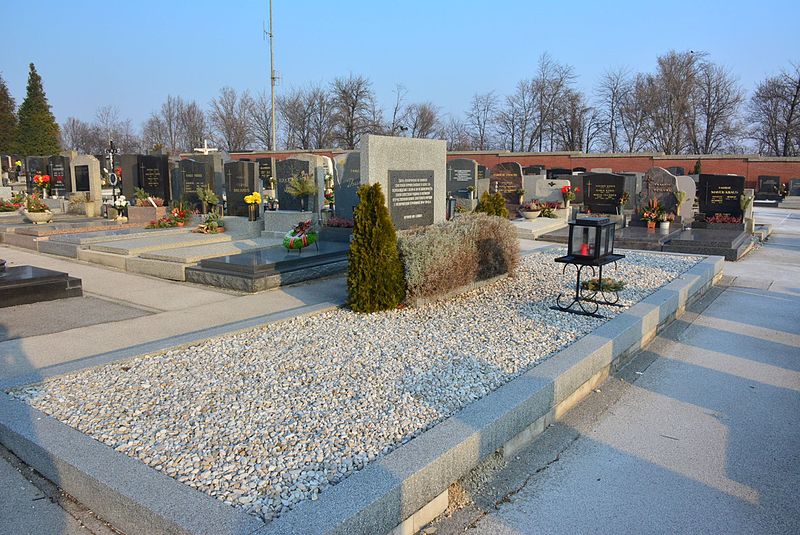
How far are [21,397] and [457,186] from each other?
19.1m

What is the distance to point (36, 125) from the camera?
2085 inches

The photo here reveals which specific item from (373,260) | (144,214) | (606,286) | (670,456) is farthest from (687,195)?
(144,214)

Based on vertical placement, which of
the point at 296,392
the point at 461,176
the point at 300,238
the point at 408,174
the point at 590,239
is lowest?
A: the point at 296,392

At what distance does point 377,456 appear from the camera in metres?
3.70

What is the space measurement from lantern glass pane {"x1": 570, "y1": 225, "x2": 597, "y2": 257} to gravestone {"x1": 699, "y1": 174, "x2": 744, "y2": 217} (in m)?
12.1

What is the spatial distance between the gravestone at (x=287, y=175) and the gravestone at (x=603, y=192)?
938 centimetres

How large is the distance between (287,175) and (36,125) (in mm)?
47403

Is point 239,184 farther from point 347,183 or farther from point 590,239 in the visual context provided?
point 590,239

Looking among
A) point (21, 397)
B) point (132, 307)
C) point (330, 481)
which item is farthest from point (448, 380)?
point (132, 307)

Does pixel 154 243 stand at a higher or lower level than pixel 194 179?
lower

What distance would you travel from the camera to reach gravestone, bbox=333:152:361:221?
1519cm

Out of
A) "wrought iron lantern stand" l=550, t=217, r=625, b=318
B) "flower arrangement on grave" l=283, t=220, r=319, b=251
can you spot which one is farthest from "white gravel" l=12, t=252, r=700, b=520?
"flower arrangement on grave" l=283, t=220, r=319, b=251

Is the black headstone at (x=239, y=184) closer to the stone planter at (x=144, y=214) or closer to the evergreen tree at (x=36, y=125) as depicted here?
the stone planter at (x=144, y=214)

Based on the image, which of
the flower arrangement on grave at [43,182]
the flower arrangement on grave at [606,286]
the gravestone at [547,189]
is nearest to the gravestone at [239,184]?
the flower arrangement on grave at [43,182]
